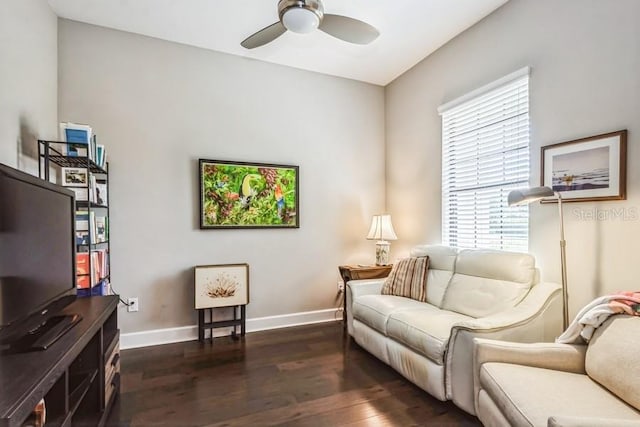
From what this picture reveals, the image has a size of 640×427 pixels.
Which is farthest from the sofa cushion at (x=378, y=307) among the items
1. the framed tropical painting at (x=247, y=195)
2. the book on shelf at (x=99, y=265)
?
the book on shelf at (x=99, y=265)

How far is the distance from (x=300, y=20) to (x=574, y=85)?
183 centimetres

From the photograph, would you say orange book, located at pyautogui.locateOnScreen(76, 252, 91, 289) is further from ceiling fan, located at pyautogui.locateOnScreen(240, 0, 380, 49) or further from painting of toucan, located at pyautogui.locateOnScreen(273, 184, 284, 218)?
ceiling fan, located at pyautogui.locateOnScreen(240, 0, 380, 49)

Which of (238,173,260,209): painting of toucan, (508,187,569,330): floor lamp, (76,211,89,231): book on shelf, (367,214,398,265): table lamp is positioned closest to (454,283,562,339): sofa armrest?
(508,187,569,330): floor lamp

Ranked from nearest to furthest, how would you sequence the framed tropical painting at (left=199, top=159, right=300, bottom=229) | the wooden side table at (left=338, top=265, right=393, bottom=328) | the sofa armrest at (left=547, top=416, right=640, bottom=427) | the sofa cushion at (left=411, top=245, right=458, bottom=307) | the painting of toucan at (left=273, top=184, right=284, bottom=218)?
the sofa armrest at (left=547, top=416, right=640, bottom=427) → the sofa cushion at (left=411, top=245, right=458, bottom=307) → the framed tropical painting at (left=199, top=159, right=300, bottom=229) → the wooden side table at (left=338, top=265, right=393, bottom=328) → the painting of toucan at (left=273, top=184, right=284, bottom=218)

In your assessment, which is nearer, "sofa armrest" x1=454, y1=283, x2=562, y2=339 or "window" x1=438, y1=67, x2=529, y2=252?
"sofa armrest" x1=454, y1=283, x2=562, y2=339

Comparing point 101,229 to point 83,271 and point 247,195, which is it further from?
point 247,195

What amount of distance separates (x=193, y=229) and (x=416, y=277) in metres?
2.16

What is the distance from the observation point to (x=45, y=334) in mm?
1436

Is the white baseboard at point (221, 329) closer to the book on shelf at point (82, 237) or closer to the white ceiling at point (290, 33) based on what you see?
the book on shelf at point (82, 237)

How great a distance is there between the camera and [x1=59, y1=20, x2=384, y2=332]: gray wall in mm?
2988

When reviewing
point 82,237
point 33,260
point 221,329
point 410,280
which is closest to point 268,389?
point 221,329

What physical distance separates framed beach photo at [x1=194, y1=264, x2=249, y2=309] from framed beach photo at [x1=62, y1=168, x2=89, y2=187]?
1.19m

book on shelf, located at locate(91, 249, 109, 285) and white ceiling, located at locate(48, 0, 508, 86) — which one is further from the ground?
white ceiling, located at locate(48, 0, 508, 86)

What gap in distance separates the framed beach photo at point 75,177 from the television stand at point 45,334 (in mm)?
1046
